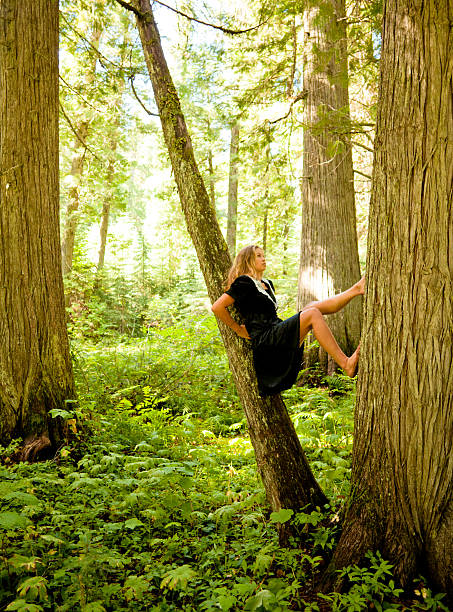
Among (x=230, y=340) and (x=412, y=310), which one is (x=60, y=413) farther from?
(x=412, y=310)

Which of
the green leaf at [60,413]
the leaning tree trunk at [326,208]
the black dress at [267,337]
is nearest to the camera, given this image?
the black dress at [267,337]

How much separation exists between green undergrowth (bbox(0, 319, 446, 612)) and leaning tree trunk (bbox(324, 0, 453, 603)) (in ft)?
0.93

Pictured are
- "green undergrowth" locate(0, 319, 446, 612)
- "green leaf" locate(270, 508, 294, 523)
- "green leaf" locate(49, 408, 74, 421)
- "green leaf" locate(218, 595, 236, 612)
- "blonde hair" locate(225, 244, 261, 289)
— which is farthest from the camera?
"green leaf" locate(49, 408, 74, 421)

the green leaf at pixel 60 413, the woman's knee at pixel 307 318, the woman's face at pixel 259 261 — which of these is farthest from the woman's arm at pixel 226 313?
the green leaf at pixel 60 413

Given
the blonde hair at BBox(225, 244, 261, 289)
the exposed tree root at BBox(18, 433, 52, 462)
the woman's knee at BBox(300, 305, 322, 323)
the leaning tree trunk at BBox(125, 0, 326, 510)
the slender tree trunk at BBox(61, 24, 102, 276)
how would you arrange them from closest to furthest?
the leaning tree trunk at BBox(125, 0, 326, 510) < the woman's knee at BBox(300, 305, 322, 323) < the blonde hair at BBox(225, 244, 261, 289) < the exposed tree root at BBox(18, 433, 52, 462) < the slender tree trunk at BBox(61, 24, 102, 276)

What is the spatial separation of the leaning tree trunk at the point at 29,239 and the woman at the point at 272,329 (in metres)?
2.24

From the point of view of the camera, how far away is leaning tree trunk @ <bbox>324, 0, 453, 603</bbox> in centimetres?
264

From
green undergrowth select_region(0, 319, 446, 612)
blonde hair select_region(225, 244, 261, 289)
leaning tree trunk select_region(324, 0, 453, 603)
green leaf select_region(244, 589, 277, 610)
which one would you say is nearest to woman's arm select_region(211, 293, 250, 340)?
blonde hair select_region(225, 244, 261, 289)

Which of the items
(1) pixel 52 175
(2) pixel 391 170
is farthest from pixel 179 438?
(2) pixel 391 170

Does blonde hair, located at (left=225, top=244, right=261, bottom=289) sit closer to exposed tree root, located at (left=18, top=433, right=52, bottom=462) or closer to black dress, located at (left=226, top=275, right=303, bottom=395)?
black dress, located at (left=226, top=275, right=303, bottom=395)

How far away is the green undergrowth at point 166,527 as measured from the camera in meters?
2.69

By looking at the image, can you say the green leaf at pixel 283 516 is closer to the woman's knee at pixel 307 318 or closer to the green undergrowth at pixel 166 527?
the green undergrowth at pixel 166 527

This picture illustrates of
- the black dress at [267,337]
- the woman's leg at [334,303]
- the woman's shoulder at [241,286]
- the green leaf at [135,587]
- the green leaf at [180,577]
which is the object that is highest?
the woman's shoulder at [241,286]

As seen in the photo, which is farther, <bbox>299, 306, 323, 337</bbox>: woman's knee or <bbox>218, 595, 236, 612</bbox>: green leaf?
<bbox>299, 306, 323, 337</bbox>: woman's knee
